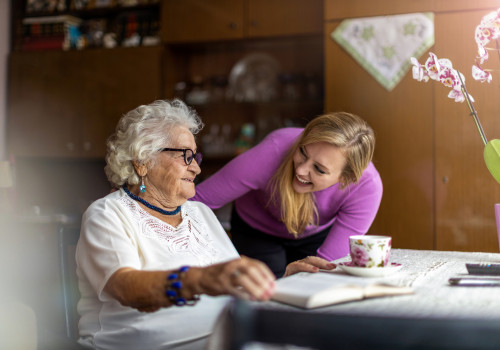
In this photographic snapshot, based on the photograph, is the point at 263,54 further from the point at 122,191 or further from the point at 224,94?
the point at 122,191

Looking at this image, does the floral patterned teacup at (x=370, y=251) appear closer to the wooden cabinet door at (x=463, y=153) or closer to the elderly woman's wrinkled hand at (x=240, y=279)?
the elderly woman's wrinkled hand at (x=240, y=279)

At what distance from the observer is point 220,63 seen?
416 cm

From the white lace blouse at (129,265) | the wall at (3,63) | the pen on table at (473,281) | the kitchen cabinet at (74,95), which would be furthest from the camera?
the wall at (3,63)

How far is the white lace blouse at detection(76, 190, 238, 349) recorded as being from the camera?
120cm

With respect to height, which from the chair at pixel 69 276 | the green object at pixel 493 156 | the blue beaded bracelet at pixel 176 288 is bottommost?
the chair at pixel 69 276

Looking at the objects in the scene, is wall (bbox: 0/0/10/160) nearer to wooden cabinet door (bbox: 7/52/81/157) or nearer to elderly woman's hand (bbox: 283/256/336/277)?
wooden cabinet door (bbox: 7/52/81/157)

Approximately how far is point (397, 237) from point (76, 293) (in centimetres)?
222

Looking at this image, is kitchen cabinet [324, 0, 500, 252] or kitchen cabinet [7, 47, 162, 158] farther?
kitchen cabinet [7, 47, 162, 158]

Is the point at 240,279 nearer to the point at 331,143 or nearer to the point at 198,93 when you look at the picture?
the point at 331,143

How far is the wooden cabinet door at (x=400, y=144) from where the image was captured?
10.5 ft

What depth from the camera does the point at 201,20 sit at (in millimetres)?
3752

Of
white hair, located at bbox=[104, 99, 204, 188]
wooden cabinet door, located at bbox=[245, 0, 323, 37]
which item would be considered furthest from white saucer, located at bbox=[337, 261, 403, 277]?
wooden cabinet door, located at bbox=[245, 0, 323, 37]

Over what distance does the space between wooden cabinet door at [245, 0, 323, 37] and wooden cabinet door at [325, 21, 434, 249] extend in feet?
0.85

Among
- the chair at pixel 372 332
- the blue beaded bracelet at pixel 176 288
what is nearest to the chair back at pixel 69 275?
the blue beaded bracelet at pixel 176 288
